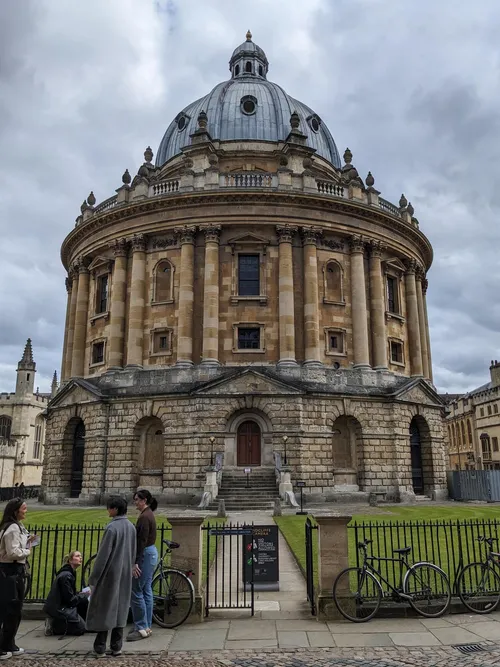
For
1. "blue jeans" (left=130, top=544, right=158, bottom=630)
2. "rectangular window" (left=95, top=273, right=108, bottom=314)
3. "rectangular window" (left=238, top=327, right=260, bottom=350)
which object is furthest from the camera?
"rectangular window" (left=95, top=273, right=108, bottom=314)

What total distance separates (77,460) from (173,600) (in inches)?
Result: 1144

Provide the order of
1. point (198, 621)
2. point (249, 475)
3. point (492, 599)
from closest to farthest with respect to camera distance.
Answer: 1. point (198, 621)
2. point (492, 599)
3. point (249, 475)

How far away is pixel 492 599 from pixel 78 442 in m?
30.9

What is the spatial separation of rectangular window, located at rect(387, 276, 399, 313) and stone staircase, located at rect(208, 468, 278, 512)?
16.1m

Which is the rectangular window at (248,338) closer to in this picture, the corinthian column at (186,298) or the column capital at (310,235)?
the corinthian column at (186,298)

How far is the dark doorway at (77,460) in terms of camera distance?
35688 mm

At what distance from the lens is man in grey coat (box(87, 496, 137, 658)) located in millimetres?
7508

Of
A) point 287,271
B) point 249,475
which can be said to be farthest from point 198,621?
point 287,271

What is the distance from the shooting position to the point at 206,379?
107 ft

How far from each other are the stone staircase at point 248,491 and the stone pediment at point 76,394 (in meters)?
9.91

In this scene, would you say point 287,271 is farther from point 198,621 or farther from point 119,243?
point 198,621

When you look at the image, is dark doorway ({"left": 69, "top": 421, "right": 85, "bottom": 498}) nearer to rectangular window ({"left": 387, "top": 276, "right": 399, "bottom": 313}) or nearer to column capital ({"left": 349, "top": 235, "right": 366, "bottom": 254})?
column capital ({"left": 349, "top": 235, "right": 366, "bottom": 254})

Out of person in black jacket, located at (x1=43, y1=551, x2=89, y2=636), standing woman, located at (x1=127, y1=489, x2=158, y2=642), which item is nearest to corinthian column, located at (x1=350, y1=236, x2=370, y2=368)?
standing woman, located at (x1=127, y1=489, x2=158, y2=642)

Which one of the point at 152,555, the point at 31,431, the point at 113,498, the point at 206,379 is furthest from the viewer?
the point at 31,431
